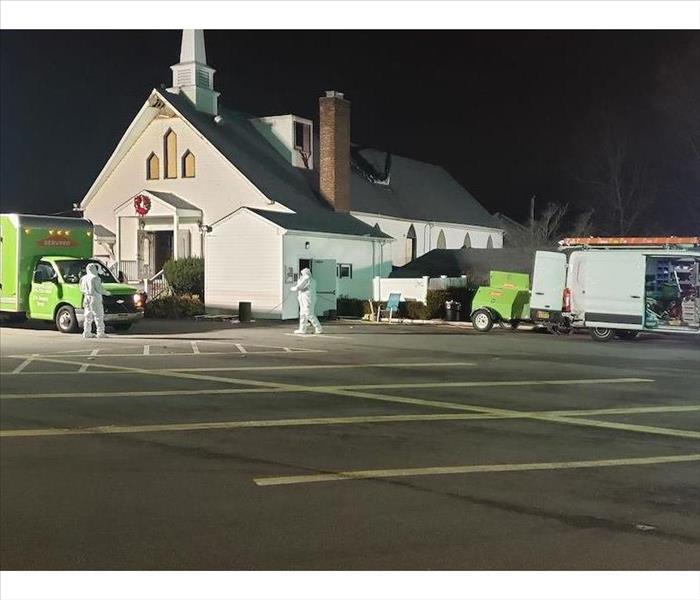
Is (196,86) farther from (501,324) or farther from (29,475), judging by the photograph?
(29,475)

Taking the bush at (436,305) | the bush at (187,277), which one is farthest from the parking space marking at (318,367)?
the bush at (187,277)

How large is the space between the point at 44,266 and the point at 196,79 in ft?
71.1

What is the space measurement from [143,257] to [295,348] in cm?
1550

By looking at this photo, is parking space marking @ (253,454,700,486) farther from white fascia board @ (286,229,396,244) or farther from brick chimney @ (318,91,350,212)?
brick chimney @ (318,91,350,212)

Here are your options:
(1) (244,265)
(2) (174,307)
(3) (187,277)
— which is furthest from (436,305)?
(3) (187,277)

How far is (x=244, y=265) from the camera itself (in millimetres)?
23734

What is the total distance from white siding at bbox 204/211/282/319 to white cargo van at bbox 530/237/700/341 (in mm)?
8678

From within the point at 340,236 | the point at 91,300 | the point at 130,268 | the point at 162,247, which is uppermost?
the point at 340,236

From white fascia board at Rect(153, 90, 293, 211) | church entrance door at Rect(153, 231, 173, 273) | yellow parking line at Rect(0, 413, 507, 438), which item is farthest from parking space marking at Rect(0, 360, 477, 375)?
church entrance door at Rect(153, 231, 173, 273)

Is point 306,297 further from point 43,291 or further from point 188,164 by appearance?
point 188,164

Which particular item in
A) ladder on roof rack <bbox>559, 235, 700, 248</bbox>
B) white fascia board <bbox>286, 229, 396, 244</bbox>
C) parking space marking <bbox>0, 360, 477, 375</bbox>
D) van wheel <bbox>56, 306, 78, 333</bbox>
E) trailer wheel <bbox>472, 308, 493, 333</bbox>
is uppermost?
white fascia board <bbox>286, 229, 396, 244</bbox>

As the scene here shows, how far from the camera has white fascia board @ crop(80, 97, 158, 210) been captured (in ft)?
92.1

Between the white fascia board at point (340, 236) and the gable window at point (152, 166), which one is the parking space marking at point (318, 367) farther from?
the gable window at point (152, 166)

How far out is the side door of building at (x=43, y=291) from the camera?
8.20 meters
